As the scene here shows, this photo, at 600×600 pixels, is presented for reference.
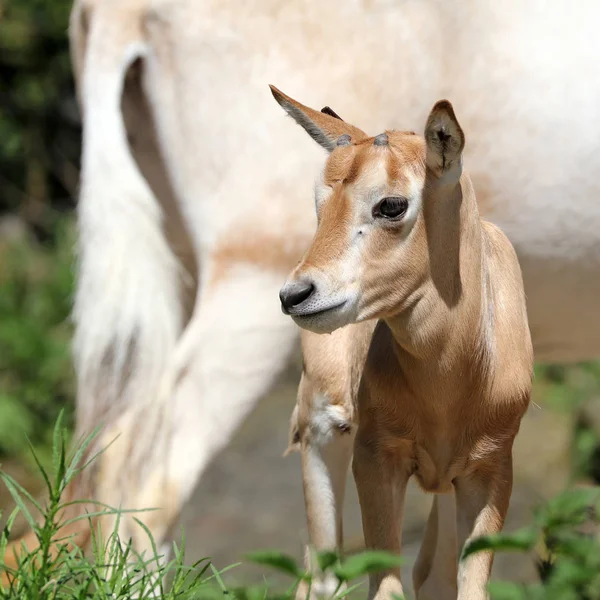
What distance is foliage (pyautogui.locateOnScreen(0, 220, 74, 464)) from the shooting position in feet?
21.8

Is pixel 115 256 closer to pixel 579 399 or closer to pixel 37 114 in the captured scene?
pixel 579 399

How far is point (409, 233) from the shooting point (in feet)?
7.29

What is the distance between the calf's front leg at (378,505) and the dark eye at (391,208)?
1.49 feet

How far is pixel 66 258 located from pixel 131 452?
4.94 meters

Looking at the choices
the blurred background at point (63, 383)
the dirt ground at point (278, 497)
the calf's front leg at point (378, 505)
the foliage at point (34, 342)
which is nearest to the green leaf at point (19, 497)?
the calf's front leg at point (378, 505)

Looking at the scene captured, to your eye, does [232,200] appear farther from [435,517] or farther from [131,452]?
[435,517]

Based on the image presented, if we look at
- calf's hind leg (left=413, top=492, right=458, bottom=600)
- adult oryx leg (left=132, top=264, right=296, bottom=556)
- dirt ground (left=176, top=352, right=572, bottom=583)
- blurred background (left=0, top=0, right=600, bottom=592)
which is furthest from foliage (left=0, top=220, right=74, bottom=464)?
calf's hind leg (left=413, top=492, right=458, bottom=600)

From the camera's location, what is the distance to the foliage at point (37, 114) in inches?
336

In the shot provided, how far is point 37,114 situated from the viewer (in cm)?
898

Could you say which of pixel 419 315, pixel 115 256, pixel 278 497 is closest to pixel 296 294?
pixel 419 315

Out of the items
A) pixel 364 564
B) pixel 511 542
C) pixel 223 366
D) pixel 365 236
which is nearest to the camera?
pixel 511 542

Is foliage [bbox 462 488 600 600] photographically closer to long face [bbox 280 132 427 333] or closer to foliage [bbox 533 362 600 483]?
long face [bbox 280 132 427 333]

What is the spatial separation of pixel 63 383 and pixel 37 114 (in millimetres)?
2654

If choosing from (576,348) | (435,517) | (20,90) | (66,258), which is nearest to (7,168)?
(20,90)
